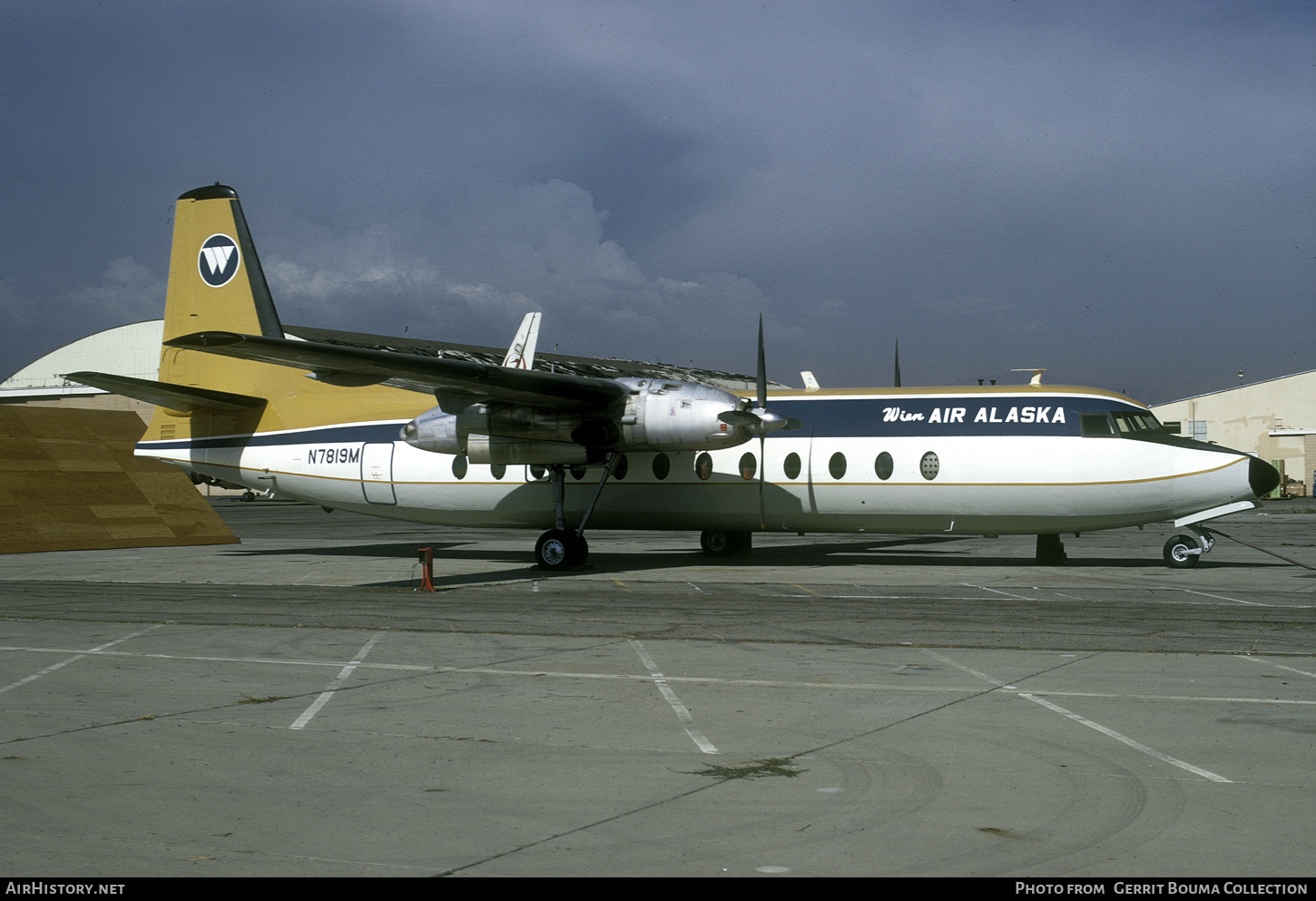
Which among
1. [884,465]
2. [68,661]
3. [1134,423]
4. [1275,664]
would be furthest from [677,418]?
[68,661]

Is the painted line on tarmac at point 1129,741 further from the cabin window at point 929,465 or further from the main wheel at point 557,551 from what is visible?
the main wheel at point 557,551

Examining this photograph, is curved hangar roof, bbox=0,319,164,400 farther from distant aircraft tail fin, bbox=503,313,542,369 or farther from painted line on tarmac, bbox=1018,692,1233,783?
painted line on tarmac, bbox=1018,692,1233,783

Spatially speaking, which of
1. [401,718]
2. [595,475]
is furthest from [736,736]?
[595,475]

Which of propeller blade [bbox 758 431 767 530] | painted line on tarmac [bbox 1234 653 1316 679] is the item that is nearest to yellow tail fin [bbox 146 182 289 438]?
propeller blade [bbox 758 431 767 530]

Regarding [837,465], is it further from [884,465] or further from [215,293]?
[215,293]

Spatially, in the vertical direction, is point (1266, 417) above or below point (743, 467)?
above

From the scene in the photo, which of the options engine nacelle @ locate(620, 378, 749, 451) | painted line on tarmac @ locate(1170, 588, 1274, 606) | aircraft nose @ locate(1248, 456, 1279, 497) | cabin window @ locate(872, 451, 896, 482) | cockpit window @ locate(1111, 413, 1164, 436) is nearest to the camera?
painted line on tarmac @ locate(1170, 588, 1274, 606)

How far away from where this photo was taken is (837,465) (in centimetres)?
2161

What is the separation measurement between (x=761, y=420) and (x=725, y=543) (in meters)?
5.04

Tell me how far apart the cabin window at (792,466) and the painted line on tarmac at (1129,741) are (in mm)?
13124

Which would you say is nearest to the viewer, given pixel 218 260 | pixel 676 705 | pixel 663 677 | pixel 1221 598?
pixel 676 705

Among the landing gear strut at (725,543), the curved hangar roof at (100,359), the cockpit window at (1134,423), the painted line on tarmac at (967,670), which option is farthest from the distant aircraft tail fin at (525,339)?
the curved hangar roof at (100,359)

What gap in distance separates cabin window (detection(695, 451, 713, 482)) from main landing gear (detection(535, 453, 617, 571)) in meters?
1.81

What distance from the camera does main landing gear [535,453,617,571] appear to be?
71.3 feet
